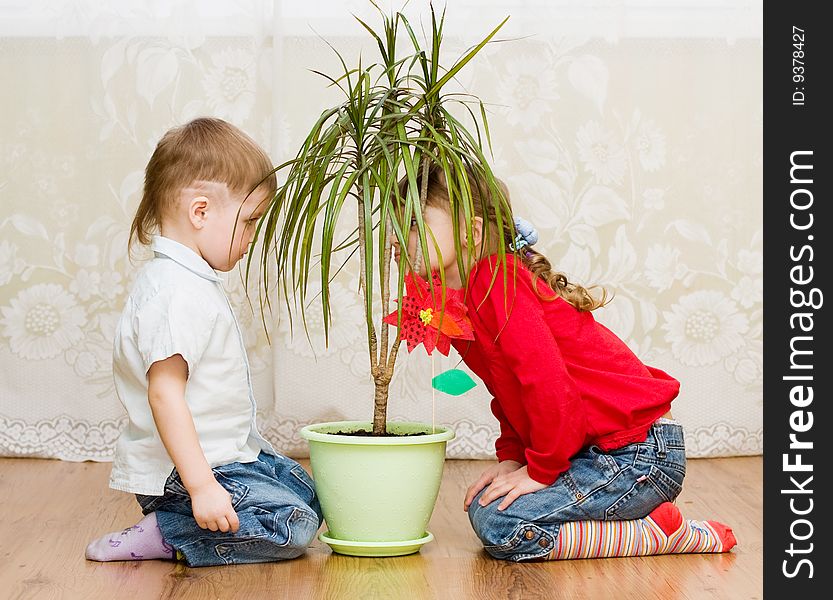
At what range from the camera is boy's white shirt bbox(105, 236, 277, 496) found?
1.52m

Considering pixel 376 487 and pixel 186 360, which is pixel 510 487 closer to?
pixel 376 487

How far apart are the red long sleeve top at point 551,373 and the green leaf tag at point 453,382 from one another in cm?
5

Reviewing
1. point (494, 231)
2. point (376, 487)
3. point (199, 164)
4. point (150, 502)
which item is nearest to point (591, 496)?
point (376, 487)

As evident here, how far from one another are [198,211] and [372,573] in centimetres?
62

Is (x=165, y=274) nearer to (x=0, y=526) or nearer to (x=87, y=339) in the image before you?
(x=0, y=526)

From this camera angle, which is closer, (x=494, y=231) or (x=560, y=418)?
(x=560, y=418)

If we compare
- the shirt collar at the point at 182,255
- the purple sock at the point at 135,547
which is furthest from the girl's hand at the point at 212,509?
the shirt collar at the point at 182,255

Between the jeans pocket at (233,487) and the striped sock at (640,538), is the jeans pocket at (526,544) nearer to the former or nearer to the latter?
the striped sock at (640,538)

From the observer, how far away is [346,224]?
2350mm

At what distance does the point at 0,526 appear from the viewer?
1744 millimetres

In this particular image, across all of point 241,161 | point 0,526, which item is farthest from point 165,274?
point 0,526

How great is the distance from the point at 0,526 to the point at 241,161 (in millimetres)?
755

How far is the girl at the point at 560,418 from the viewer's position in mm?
1540

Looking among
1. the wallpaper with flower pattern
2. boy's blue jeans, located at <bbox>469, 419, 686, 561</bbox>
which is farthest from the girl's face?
the wallpaper with flower pattern
